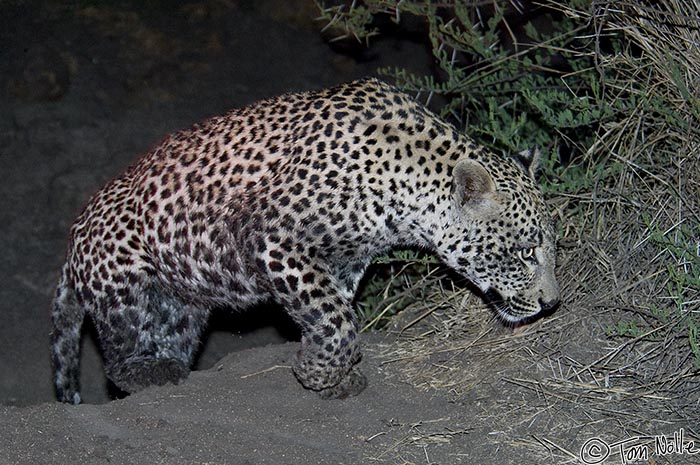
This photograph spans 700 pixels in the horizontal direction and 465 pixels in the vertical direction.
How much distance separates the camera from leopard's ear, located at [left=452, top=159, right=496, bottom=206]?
5422 millimetres

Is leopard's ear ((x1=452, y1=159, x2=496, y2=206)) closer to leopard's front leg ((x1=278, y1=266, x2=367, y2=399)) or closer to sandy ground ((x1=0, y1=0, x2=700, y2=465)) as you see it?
leopard's front leg ((x1=278, y1=266, x2=367, y2=399))

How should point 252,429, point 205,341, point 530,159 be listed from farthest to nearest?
1. point 205,341
2. point 530,159
3. point 252,429

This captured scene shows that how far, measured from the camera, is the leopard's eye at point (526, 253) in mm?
5613

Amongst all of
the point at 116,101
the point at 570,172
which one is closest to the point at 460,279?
the point at 570,172

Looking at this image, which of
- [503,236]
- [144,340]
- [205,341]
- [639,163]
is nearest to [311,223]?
[503,236]

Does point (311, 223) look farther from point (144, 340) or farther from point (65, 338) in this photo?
point (65, 338)

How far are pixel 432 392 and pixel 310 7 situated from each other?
595 cm

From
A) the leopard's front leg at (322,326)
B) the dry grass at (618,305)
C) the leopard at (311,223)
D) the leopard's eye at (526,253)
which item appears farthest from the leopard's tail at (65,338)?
the leopard's eye at (526,253)

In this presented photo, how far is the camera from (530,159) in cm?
608

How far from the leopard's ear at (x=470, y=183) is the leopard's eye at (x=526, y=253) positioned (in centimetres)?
40

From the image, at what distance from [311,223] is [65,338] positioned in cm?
227

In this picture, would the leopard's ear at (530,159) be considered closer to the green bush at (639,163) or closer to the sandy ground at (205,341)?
the green bush at (639,163)

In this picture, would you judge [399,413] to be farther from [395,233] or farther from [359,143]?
[359,143]

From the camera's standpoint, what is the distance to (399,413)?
18.4 ft
